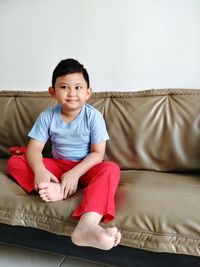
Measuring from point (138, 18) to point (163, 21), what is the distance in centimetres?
15

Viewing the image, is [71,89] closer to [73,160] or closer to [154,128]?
[73,160]

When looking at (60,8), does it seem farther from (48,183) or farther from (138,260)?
(138,260)

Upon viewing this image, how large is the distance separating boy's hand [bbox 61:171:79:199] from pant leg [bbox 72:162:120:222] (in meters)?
0.09

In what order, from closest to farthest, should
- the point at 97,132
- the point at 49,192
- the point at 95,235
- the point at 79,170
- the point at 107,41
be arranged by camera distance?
the point at 95,235
the point at 49,192
the point at 79,170
the point at 97,132
the point at 107,41

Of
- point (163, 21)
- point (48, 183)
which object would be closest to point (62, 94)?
point (48, 183)

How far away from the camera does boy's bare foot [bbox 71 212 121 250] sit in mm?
774

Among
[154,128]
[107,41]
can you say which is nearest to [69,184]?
[154,128]

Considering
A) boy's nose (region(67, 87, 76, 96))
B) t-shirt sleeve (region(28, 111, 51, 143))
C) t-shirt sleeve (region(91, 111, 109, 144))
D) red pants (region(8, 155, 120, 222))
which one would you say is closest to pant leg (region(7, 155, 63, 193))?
red pants (region(8, 155, 120, 222))

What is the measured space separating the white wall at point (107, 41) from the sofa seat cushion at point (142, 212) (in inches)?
31.4

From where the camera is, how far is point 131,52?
1.66 metres

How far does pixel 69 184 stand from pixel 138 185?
10.2 inches

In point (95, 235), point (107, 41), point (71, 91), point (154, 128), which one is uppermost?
point (107, 41)

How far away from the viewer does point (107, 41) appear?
170 centimetres

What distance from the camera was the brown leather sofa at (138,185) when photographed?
32.0 inches
